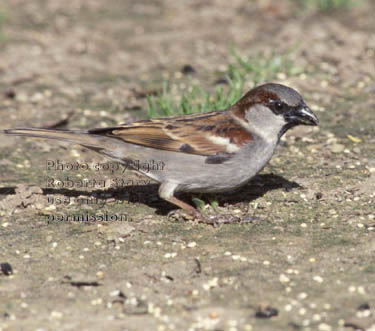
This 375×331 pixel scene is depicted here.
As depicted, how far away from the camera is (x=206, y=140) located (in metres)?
5.39

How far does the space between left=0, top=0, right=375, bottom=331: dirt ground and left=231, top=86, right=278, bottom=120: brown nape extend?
0.75 meters

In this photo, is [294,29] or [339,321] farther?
[294,29]

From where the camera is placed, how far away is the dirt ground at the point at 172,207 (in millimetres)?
4178

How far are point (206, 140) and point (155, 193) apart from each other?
0.88 m

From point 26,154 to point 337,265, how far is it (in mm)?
3457

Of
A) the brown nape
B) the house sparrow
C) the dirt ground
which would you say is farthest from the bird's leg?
the brown nape

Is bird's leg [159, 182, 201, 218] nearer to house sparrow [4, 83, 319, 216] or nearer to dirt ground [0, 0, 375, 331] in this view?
house sparrow [4, 83, 319, 216]

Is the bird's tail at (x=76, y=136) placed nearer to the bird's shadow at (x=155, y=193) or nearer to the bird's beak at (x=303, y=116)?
the bird's shadow at (x=155, y=193)

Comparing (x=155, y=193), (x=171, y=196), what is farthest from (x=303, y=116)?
(x=155, y=193)

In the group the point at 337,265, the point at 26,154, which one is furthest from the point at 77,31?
the point at 337,265

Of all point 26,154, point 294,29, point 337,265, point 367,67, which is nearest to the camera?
point 337,265

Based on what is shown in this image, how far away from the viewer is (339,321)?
156 inches

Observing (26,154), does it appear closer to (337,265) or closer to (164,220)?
(164,220)

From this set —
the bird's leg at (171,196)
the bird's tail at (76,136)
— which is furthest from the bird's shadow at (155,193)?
the bird's tail at (76,136)
